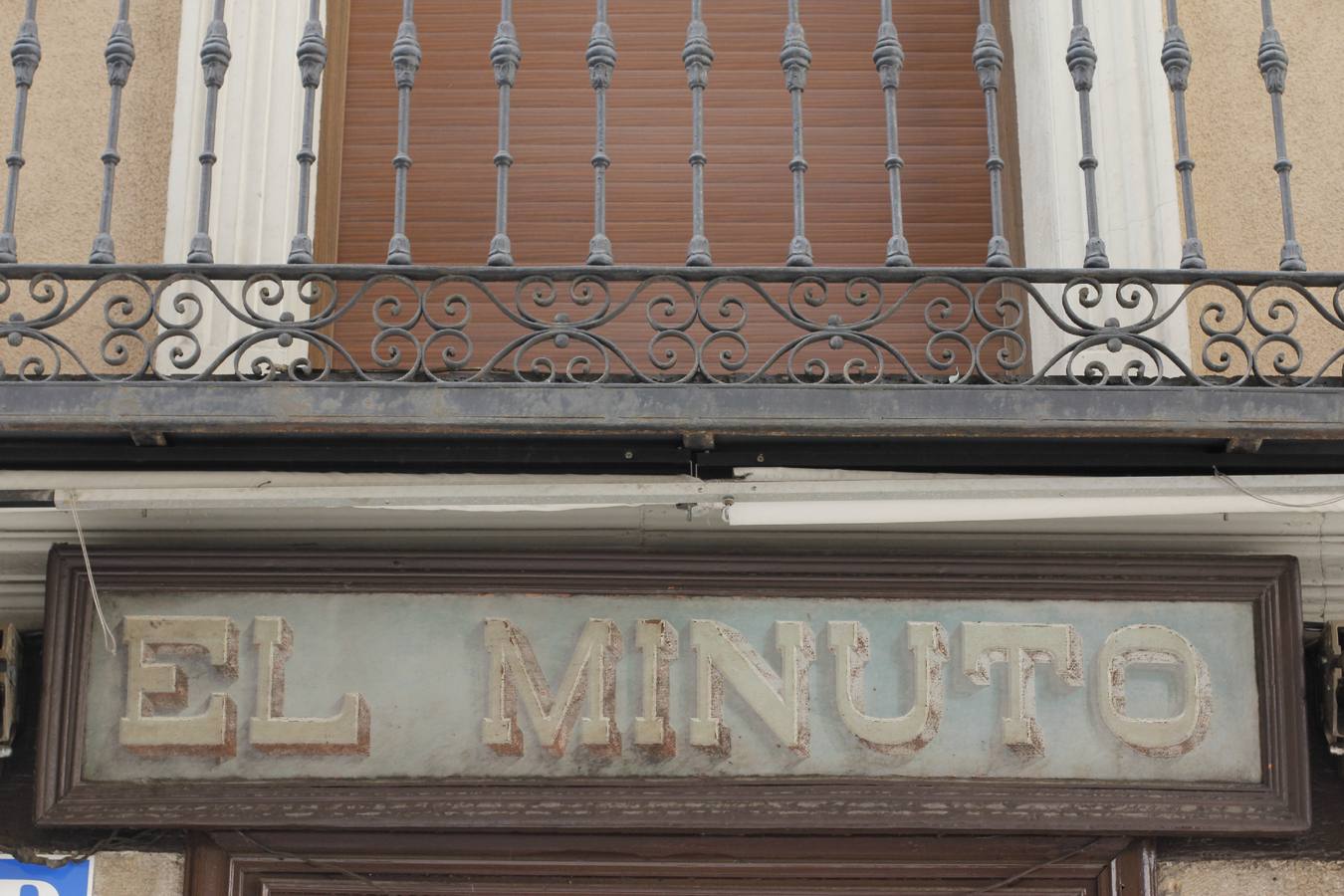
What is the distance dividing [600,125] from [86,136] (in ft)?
5.49

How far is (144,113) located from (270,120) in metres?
0.38

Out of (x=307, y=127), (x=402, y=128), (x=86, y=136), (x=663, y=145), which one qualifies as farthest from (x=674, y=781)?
(x=86, y=136)

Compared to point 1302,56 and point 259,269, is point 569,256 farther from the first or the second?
point 1302,56

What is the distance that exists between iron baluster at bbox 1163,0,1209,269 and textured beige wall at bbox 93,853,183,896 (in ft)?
9.02

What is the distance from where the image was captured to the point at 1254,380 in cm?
370

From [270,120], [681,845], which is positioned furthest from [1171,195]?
[270,120]

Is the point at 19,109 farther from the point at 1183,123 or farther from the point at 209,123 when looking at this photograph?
the point at 1183,123

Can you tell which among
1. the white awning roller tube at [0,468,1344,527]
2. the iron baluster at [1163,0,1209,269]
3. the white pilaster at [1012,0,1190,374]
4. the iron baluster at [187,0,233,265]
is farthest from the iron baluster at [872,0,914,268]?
the iron baluster at [187,0,233,265]

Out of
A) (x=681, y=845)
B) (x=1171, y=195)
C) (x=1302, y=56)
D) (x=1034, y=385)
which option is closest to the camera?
(x=1034, y=385)

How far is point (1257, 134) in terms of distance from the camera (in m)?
4.62

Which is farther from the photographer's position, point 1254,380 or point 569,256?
point 569,256

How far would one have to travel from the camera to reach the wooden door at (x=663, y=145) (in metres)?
4.77

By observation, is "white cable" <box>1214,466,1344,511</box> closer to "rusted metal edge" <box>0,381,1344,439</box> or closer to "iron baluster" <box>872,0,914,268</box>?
"rusted metal edge" <box>0,381,1344,439</box>

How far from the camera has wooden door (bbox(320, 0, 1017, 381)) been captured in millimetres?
4770
